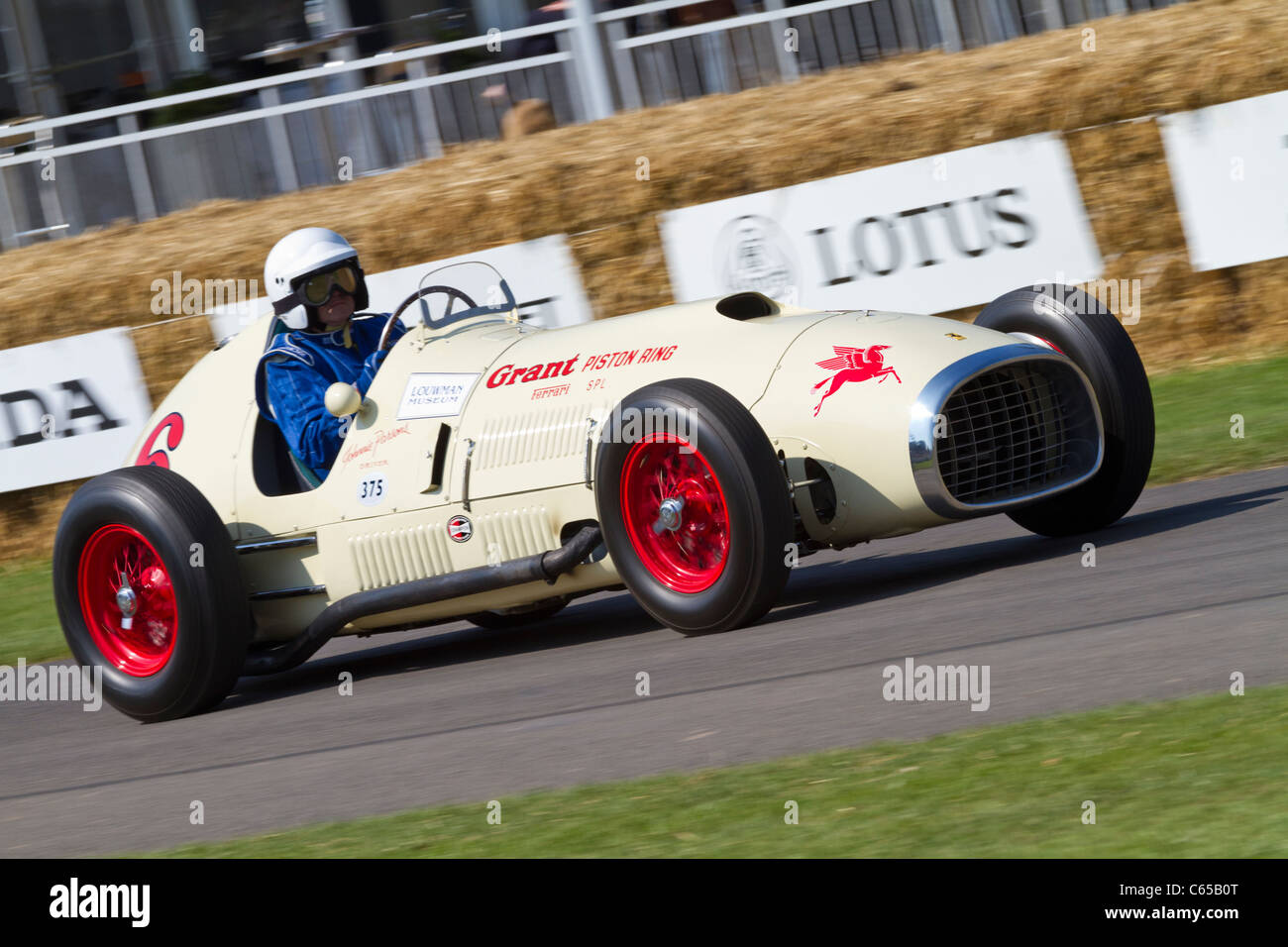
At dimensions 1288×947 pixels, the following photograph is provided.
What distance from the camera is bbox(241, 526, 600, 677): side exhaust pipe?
6.18 m

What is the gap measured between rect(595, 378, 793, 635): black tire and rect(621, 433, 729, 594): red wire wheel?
1 centimetres

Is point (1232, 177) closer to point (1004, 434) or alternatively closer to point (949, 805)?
point (1004, 434)

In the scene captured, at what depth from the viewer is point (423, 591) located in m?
6.47

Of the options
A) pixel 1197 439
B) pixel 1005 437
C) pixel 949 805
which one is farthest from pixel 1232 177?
pixel 949 805

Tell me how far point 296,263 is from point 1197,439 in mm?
4557

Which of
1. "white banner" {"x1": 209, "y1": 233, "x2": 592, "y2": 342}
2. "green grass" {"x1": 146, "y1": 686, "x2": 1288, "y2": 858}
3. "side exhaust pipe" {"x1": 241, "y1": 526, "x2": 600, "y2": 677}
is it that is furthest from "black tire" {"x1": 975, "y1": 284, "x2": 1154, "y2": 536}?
"white banner" {"x1": 209, "y1": 233, "x2": 592, "y2": 342}

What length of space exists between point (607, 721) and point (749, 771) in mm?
962

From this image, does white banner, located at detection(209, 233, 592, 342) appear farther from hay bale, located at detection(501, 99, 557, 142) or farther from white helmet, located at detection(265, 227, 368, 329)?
white helmet, located at detection(265, 227, 368, 329)

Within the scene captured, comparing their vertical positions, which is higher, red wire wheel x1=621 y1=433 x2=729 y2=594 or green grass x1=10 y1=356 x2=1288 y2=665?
red wire wheel x1=621 y1=433 x2=729 y2=594

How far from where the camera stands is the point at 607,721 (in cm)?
523

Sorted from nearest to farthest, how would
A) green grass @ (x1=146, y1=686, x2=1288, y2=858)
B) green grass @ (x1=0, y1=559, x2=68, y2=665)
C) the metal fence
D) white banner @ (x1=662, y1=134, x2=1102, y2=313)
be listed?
green grass @ (x1=146, y1=686, x2=1288, y2=858) → green grass @ (x1=0, y1=559, x2=68, y2=665) → white banner @ (x1=662, y1=134, x2=1102, y2=313) → the metal fence

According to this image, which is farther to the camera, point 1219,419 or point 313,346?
point 1219,419

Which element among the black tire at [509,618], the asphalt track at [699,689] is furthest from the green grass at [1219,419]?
the black tire at [509,618]

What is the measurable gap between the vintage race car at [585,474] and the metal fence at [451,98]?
670 centimetres
